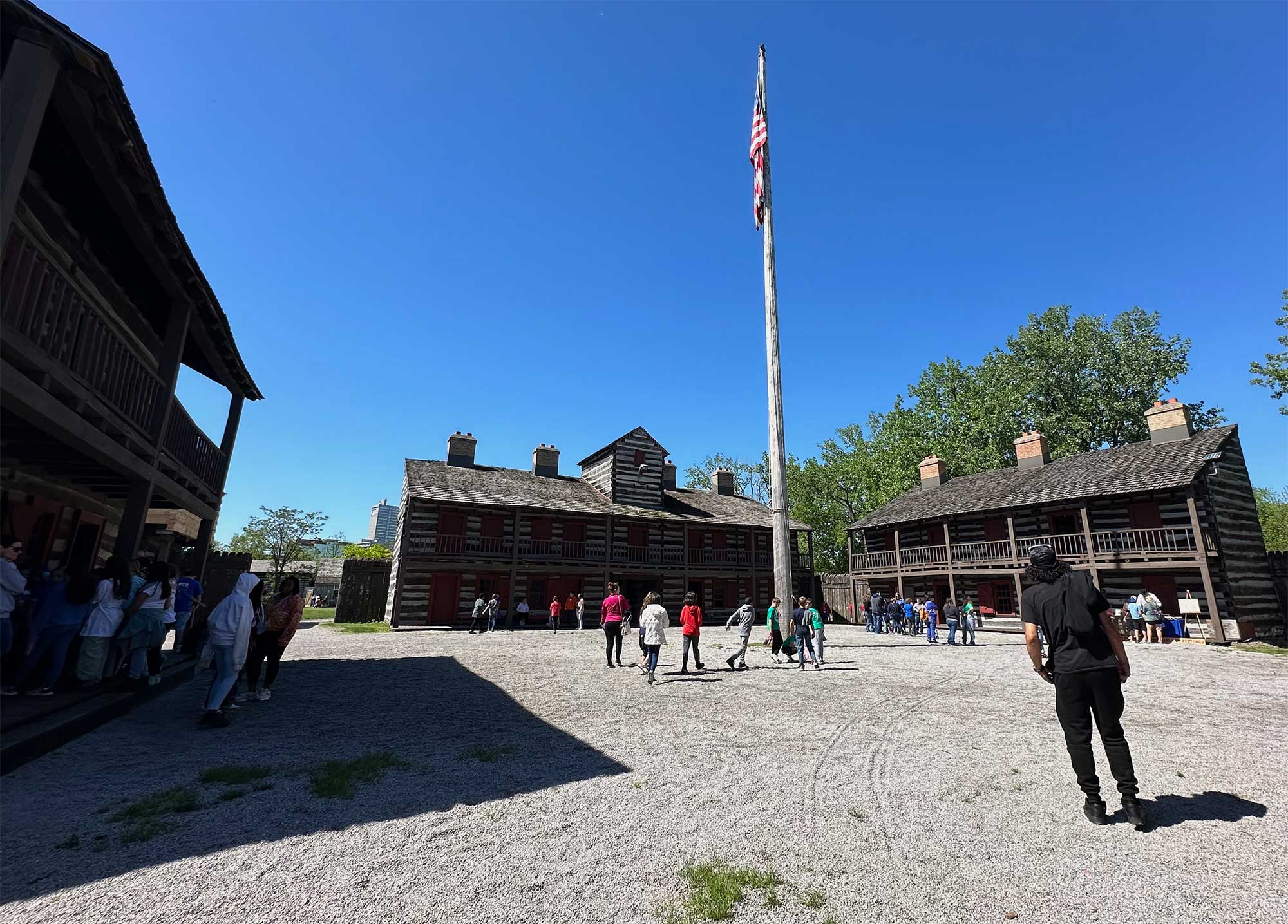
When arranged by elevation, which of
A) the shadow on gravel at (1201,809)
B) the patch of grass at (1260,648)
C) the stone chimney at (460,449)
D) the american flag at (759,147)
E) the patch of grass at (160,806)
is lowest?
the patch of grass at (160,806)

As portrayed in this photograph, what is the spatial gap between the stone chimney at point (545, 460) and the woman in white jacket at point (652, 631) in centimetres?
2142

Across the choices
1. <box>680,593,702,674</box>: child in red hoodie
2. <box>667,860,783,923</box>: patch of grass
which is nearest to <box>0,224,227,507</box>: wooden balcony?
<box>667,860,783,923</box>: patch of grass

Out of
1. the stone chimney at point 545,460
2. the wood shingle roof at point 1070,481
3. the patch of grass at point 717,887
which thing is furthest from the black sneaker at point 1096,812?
the stone chimney at point 545,460

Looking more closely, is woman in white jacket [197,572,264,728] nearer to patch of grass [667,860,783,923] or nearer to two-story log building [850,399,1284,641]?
patch of grass [667,860,783,923]

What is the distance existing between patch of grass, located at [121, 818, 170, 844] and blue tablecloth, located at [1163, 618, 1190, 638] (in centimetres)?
2630

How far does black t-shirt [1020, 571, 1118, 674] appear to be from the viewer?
13.3 feet

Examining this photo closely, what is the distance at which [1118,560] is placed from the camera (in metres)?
21.6

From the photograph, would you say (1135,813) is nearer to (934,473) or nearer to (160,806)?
(160,806)

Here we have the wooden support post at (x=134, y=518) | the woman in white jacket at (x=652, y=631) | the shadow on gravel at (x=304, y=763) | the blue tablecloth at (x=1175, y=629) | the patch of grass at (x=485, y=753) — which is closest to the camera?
the shadow on gravel at (x=304, y=763)

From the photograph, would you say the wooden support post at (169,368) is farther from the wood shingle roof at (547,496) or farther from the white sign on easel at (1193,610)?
the white sign on easel at (1193,610)

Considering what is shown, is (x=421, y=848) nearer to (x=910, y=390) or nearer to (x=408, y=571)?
(x=408, y=571)

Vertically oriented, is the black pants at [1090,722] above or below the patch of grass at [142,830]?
above

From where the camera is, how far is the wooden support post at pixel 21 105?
15.6ft

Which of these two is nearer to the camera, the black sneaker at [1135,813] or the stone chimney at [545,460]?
the black sneaker at [1135,813]
